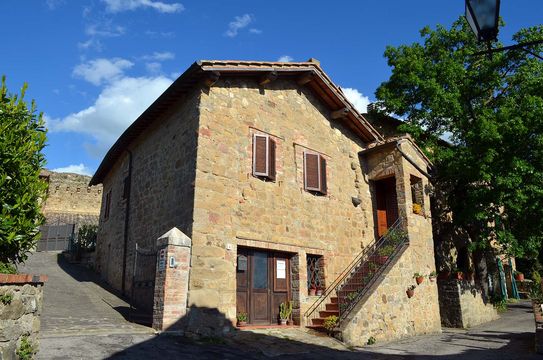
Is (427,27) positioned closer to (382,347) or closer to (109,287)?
(382,347)

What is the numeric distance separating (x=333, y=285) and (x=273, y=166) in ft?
12.6

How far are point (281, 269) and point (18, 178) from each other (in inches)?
276

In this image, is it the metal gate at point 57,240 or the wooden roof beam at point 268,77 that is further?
the metal gate at point 57,240

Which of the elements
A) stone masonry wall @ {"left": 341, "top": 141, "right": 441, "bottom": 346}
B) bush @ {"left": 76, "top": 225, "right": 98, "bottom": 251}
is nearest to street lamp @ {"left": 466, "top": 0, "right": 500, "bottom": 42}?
stone masonry wall @ {"left": 341, "top": 141, "right": 441, "bottom": 346}

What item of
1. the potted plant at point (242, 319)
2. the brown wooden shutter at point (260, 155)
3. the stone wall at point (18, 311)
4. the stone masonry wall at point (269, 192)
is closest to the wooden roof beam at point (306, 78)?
the stone masonry wall at point (269, 192)

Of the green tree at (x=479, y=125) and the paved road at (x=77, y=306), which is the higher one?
the green tree at (x=479, y=125)

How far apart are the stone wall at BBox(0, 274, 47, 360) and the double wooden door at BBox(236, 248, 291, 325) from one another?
5.09 metres

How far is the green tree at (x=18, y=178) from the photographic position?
5523 mm

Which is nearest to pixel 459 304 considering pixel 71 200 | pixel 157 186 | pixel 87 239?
pixel 157 186

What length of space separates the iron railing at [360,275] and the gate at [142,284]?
158 inches

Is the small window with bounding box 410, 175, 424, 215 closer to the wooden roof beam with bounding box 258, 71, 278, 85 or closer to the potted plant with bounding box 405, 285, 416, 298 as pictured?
the potted plant with bounding box 405, 285, 416, 298

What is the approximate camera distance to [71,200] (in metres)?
28.6

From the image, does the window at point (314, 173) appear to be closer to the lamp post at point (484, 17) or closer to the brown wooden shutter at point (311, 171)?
the brown wooden shutter at point (311, 171)

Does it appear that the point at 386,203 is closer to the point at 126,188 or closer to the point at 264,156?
the point at 264,156
